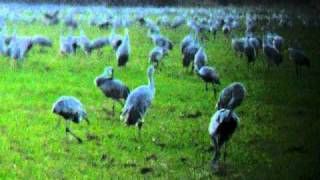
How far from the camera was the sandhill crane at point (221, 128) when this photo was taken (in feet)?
11.0

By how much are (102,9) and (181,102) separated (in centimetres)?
78

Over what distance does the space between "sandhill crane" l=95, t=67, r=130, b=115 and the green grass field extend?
0.17ft

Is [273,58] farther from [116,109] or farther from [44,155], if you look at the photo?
[44,155]

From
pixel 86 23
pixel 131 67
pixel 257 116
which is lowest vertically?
pixel 257 116

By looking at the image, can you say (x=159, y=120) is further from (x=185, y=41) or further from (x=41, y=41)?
(x=41, y=41)

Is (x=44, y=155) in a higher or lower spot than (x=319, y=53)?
lower

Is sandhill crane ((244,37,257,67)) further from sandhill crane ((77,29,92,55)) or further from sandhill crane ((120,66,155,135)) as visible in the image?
sandhill crane ((77,29,92,55))

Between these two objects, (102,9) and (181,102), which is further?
(102,9)

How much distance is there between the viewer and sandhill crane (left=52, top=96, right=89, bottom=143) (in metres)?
3.50

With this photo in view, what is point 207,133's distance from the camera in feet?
11.6

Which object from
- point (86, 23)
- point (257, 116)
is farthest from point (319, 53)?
point (86, 23)

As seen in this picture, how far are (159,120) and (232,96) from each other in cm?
43

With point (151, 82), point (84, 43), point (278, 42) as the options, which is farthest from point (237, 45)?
point (84, 43)

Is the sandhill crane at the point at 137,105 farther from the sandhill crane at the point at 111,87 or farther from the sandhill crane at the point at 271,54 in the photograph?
the sandhill crane at the point at 271,54
